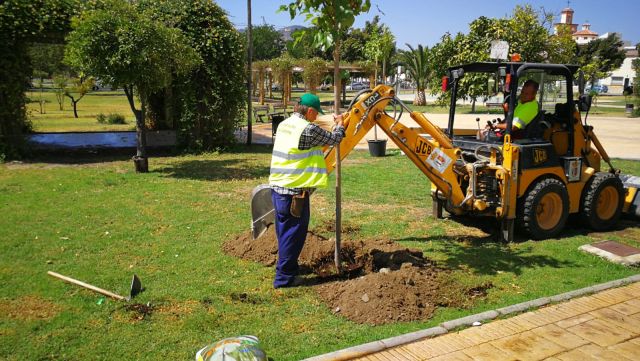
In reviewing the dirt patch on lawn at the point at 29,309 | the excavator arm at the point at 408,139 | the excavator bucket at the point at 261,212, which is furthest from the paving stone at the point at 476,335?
the dirt patch on lawn at the point at 29,309

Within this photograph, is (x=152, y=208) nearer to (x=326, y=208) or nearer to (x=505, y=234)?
(x=326, y=208)

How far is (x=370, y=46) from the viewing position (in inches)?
1446

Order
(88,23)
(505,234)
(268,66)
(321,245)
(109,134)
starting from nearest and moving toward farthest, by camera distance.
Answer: (321,245)
(505,234)
(88,23)
(109,134)
(268,66)

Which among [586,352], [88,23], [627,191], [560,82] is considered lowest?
[586,352]

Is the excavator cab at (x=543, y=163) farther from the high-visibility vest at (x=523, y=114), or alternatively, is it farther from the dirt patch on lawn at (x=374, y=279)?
the dirt patch on lawn at (x=374, y=279)

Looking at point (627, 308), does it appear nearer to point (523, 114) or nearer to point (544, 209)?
point (544, 209)

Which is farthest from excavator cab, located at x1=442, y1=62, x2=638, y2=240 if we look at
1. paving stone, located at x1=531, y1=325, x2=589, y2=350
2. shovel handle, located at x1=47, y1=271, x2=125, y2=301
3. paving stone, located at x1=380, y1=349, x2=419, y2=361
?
shovel handle, located at x1=47, y1=271, x2=125, y2=301

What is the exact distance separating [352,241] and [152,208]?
3968mm

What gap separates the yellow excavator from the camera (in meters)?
6.14

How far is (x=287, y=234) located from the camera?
16.8 feet

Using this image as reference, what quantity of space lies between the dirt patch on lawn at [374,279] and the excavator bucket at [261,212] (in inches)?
4.6

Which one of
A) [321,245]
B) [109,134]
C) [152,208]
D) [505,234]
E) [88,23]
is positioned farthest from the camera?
[109,134]

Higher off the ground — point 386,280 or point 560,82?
point 560,82

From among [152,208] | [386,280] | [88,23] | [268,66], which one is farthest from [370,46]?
[386,280]
